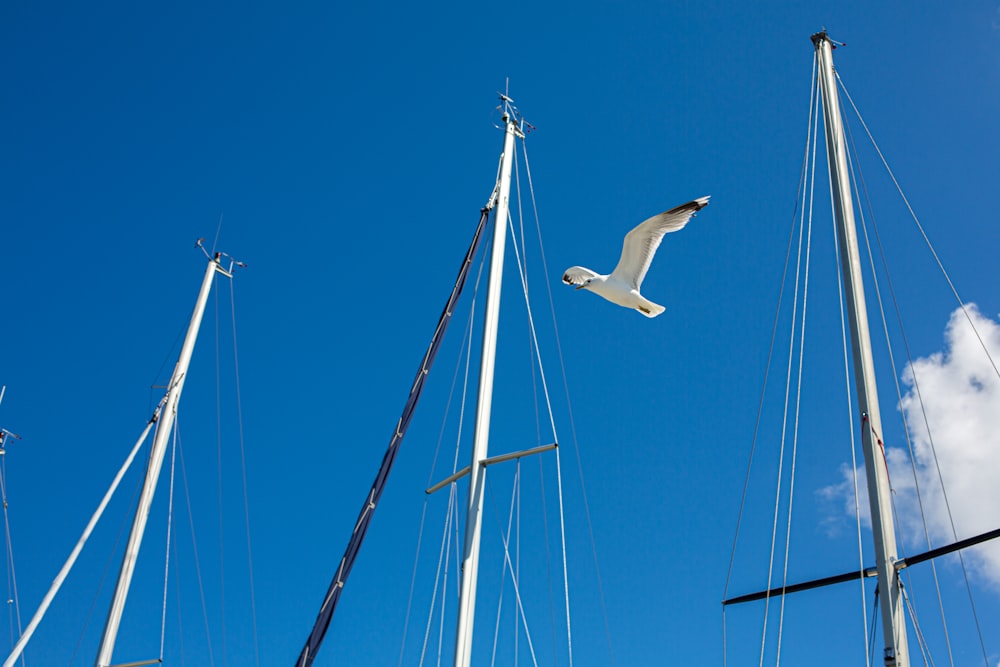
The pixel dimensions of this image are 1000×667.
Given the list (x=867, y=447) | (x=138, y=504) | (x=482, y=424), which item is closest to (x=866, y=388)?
(x=867, y=447)

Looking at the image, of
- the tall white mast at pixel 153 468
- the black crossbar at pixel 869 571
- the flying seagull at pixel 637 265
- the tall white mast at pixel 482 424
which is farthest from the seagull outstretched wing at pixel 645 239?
the tall white mast at pixel 153 468

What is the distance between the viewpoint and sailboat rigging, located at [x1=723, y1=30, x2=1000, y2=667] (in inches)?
349

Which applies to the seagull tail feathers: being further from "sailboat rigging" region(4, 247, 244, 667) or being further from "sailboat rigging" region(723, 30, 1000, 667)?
"sailboat rigging" region(4, 247, 244, 667)

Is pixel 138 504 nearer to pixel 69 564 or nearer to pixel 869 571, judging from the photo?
pixel 69 564

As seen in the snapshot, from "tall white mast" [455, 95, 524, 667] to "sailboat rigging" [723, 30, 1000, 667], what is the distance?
11.4ft

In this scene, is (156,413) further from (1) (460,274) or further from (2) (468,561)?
(2) (468,561)

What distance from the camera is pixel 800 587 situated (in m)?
10.9

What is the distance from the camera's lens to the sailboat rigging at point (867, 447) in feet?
29.1

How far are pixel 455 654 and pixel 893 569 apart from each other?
200 inches

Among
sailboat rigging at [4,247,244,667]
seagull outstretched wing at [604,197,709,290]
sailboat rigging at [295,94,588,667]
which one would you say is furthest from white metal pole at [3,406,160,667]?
seagull outstretched wing at [604,197,709,290]

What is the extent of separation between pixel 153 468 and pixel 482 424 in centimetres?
791

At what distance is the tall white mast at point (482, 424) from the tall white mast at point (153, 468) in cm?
705

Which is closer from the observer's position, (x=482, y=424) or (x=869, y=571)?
(x=869, y=571)

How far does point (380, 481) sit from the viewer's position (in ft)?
46.5
